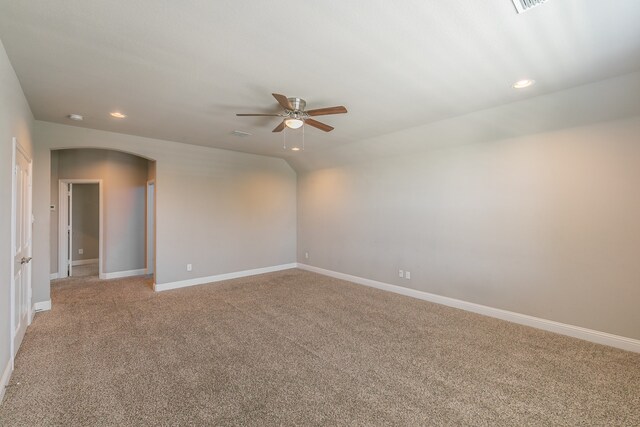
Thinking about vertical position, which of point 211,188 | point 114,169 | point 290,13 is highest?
point 290,13

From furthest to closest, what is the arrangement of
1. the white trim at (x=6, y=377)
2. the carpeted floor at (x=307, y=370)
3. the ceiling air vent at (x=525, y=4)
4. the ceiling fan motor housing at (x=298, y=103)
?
the ceiling fan motor housing at (x=298, y=103), the white trim at (x=6, y=377), the carpeted floor at (x=307, y=370), the ceiling air vent at (x=525, y=4)

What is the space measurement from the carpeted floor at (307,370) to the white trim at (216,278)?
90 cm

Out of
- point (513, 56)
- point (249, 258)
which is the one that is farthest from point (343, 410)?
point (249, 258)

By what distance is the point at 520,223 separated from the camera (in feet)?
11.9

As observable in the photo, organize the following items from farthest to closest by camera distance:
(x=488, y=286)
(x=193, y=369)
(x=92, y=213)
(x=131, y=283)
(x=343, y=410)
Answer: (x=92, y=213) < (x=131, y=283) < (x=488, y=286) < (x=193, y=369) < (x=343, y=410)

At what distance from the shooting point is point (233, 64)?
2.48 meters

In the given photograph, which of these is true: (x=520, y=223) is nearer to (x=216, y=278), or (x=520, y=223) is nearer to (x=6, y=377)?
(x=216, y=278)

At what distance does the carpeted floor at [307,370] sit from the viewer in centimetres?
204

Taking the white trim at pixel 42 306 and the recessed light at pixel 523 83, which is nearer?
the recessed light at pixel 523 83

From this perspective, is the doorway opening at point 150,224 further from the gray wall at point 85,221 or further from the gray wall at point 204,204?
the gray wall at point 85,221

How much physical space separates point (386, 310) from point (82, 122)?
5088mm

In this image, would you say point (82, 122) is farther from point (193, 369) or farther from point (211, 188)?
point (193, 369)

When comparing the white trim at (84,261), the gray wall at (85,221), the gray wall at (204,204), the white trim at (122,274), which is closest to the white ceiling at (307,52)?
the gray wall at (204,204)

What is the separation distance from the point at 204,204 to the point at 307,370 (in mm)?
4118
